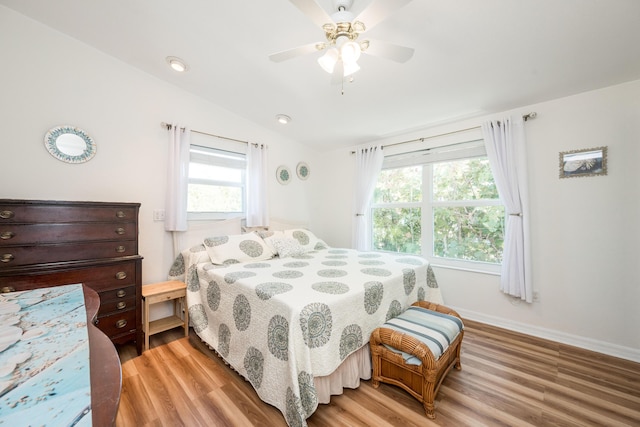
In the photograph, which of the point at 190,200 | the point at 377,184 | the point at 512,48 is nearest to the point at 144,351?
the point at 190,200

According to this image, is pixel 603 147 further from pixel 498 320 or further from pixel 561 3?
pixel 498 320

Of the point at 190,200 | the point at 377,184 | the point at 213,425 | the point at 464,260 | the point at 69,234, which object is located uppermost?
the point at 377,184

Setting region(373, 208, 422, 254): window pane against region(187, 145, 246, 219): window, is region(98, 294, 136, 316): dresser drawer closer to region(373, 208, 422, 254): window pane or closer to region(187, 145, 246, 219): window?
region(187, 145, 246, 219): window

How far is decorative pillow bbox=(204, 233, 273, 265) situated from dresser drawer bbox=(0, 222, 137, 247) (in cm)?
66

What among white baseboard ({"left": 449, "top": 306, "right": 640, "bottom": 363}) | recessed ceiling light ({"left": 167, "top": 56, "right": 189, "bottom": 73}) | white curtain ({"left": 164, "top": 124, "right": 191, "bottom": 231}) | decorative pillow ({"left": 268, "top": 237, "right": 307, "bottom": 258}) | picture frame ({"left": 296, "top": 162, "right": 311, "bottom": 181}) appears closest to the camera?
white baseboard ({"left": 449, "top": 306, "right": 640, "bottom": 363})

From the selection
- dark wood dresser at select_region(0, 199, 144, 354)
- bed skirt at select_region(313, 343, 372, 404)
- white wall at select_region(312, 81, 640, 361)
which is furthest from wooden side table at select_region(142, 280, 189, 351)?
white wall at select_region(312, 81, 640, 361)

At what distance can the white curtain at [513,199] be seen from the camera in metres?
2.47

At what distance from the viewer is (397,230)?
139 inches

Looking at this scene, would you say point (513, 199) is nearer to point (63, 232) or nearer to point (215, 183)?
point (215, 183)

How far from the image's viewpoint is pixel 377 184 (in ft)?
12.4

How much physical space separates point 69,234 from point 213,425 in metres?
1.66

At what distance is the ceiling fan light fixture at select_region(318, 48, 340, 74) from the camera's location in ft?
5.19

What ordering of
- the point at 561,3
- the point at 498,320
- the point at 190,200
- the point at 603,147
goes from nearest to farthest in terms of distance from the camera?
the point at 561,3, the point at 603,147, the point at 498,320, the point at 190,200

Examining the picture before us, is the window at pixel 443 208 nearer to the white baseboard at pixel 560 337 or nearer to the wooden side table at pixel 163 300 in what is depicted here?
the white baseboard at pixel 560 337
